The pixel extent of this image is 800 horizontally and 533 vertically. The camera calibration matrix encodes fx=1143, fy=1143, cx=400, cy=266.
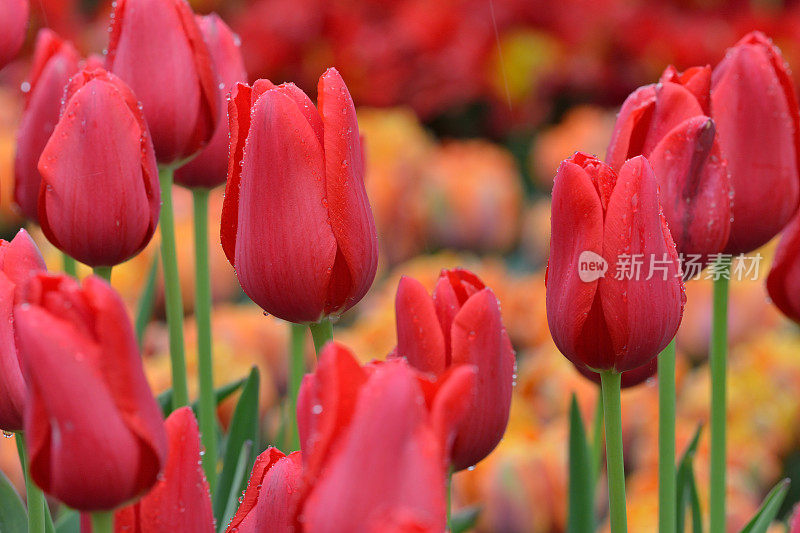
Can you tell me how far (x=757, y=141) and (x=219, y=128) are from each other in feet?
0.96

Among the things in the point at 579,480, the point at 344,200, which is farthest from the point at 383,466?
the point at 579,480

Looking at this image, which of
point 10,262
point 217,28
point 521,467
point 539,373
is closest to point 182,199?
point 539,373

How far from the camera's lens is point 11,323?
437 mm

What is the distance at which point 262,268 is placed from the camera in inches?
18.3

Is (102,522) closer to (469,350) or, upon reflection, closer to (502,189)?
(469,350)

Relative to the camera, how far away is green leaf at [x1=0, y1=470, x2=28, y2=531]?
560mm

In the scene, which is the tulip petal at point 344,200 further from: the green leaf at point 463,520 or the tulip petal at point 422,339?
the green leaf at point 463,520

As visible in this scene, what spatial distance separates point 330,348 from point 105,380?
0.22 feet

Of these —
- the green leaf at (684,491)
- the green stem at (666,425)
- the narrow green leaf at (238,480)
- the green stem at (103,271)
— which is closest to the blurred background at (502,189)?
the green leaf at (684,491)

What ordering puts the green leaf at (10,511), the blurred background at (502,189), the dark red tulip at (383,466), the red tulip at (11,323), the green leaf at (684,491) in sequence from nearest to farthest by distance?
the dark red tulip at (383,466), the red tulip at (11,323), the green leaf at (10,511), the green leaf at (684,491), the blurred background at (502,189)

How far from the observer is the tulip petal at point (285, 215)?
458 millimetres

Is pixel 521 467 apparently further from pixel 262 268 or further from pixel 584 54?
pixel 584 54

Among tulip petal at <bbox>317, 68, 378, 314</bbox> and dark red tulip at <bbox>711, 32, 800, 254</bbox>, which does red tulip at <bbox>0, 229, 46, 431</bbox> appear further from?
dark red tulip at <bbox>711, 32, 800, 254</bbox>

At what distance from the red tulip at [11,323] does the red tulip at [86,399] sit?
0.33 feet
